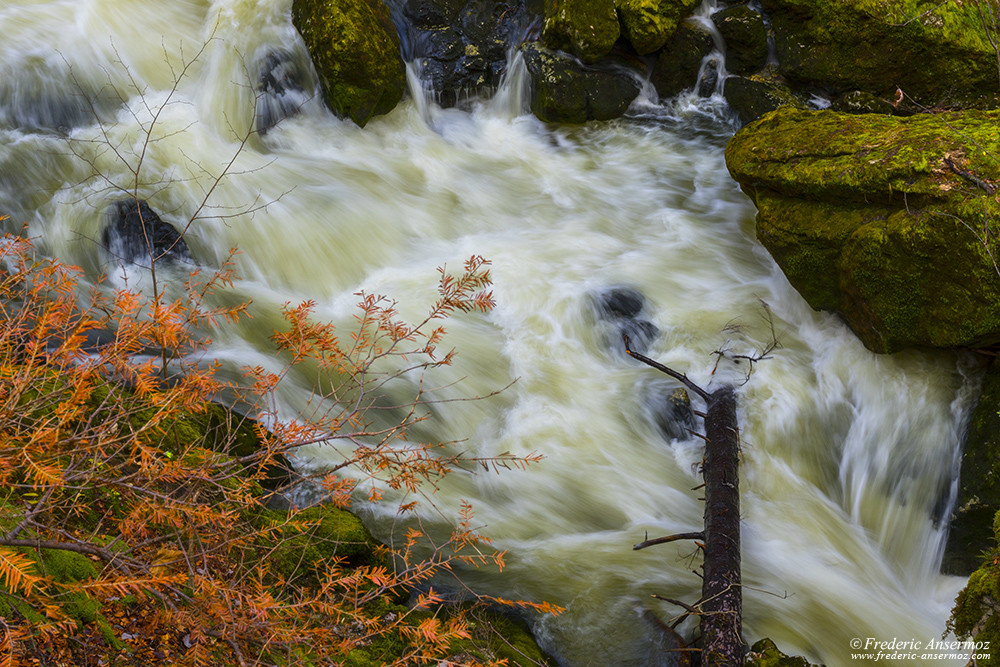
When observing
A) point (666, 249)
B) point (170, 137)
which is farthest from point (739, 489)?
point (170, 137)

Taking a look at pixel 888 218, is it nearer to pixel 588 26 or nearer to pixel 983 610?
pixel 983 610

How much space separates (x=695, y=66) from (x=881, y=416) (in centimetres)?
477

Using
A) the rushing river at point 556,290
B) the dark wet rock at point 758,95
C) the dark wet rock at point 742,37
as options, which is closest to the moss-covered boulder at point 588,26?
the rushing river at point 556,290

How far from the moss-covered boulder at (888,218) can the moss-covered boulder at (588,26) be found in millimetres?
2684

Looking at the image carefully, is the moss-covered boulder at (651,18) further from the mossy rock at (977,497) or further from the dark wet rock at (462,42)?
the mossy rock at (977,497)

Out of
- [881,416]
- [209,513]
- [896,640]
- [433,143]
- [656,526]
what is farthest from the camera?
[433,143]

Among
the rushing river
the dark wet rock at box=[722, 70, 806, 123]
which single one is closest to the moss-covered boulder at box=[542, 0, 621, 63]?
the rushing river

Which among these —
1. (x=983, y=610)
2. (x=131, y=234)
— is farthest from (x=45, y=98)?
(x=983, y=610)

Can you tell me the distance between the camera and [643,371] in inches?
Result: 238

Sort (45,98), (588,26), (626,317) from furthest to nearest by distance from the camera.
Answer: (588,26)
(45,98)
(626,317)

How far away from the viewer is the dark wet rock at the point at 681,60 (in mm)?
8367

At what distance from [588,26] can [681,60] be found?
1.16m

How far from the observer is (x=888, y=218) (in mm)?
5184

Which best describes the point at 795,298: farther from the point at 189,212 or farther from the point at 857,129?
the point at 189,212
